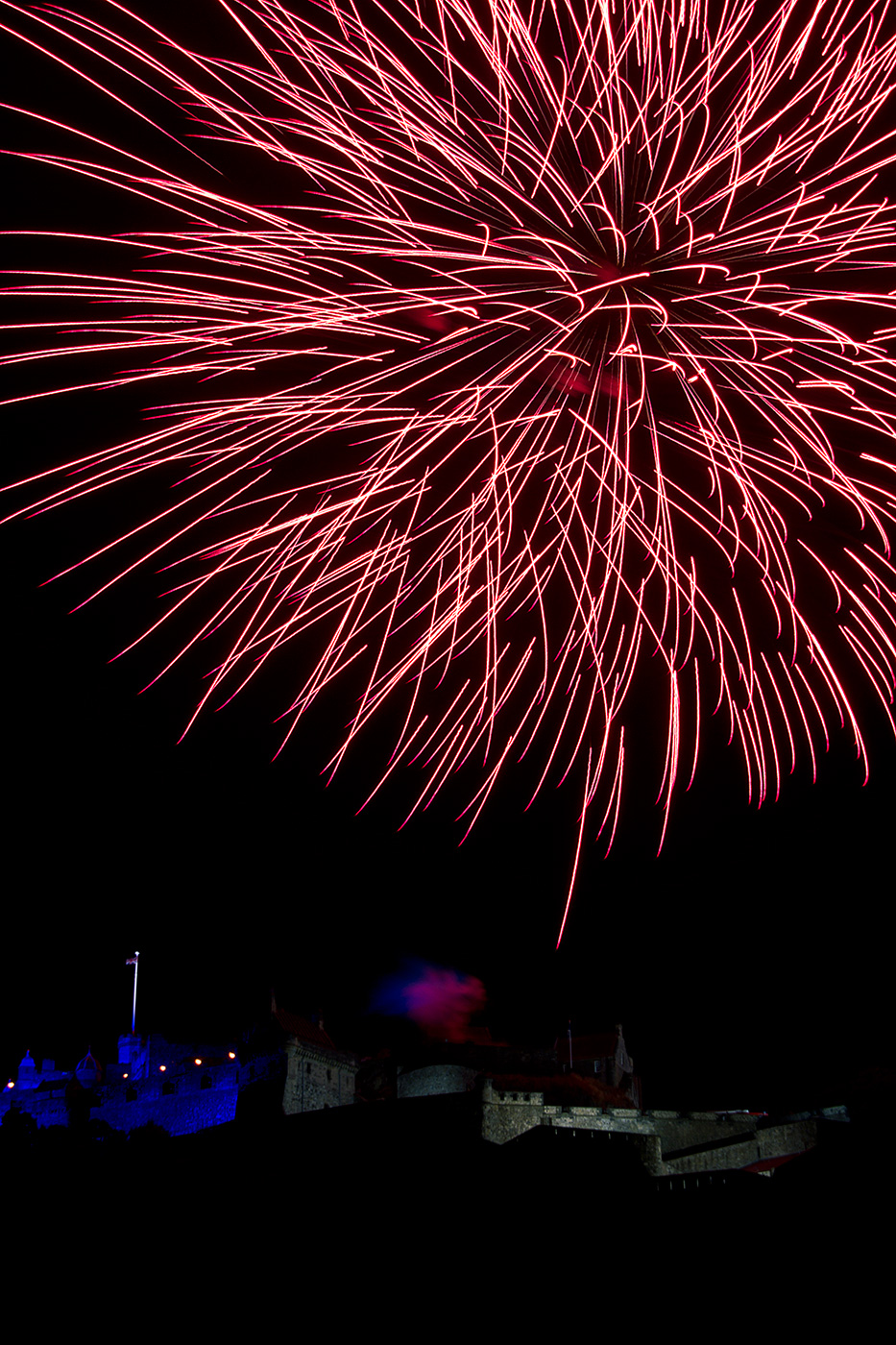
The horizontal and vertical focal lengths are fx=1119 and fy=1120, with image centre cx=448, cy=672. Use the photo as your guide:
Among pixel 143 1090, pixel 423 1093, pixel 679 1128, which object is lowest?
pixel 679 1128

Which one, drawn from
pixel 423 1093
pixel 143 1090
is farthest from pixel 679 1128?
pixel 143 1090

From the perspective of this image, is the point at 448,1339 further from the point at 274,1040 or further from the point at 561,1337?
the point at 274,1040

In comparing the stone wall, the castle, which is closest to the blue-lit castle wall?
the castle

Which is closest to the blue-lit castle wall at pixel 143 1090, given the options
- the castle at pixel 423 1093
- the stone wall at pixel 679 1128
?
the castle at pixel 423 1093

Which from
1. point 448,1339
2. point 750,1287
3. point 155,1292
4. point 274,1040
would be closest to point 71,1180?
point 155,1292

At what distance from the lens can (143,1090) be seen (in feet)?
125

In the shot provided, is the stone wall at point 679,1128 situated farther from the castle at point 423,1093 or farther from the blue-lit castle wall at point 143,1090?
the blue-lit castle wall at point 143,1090

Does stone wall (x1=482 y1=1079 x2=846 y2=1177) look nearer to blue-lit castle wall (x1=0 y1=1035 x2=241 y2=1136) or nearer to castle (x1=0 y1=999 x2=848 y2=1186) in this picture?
castle (x1=0 y1=999 x2=848 y2=1186)

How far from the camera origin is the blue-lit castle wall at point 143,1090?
1410 inches

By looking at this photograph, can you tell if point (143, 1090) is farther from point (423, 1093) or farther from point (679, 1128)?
point (679, 1128)

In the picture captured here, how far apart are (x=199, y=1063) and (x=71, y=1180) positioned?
84.8 ft

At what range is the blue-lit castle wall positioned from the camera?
35.8 meters

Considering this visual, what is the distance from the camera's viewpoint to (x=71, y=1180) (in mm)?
14898

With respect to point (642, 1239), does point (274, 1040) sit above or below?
above
